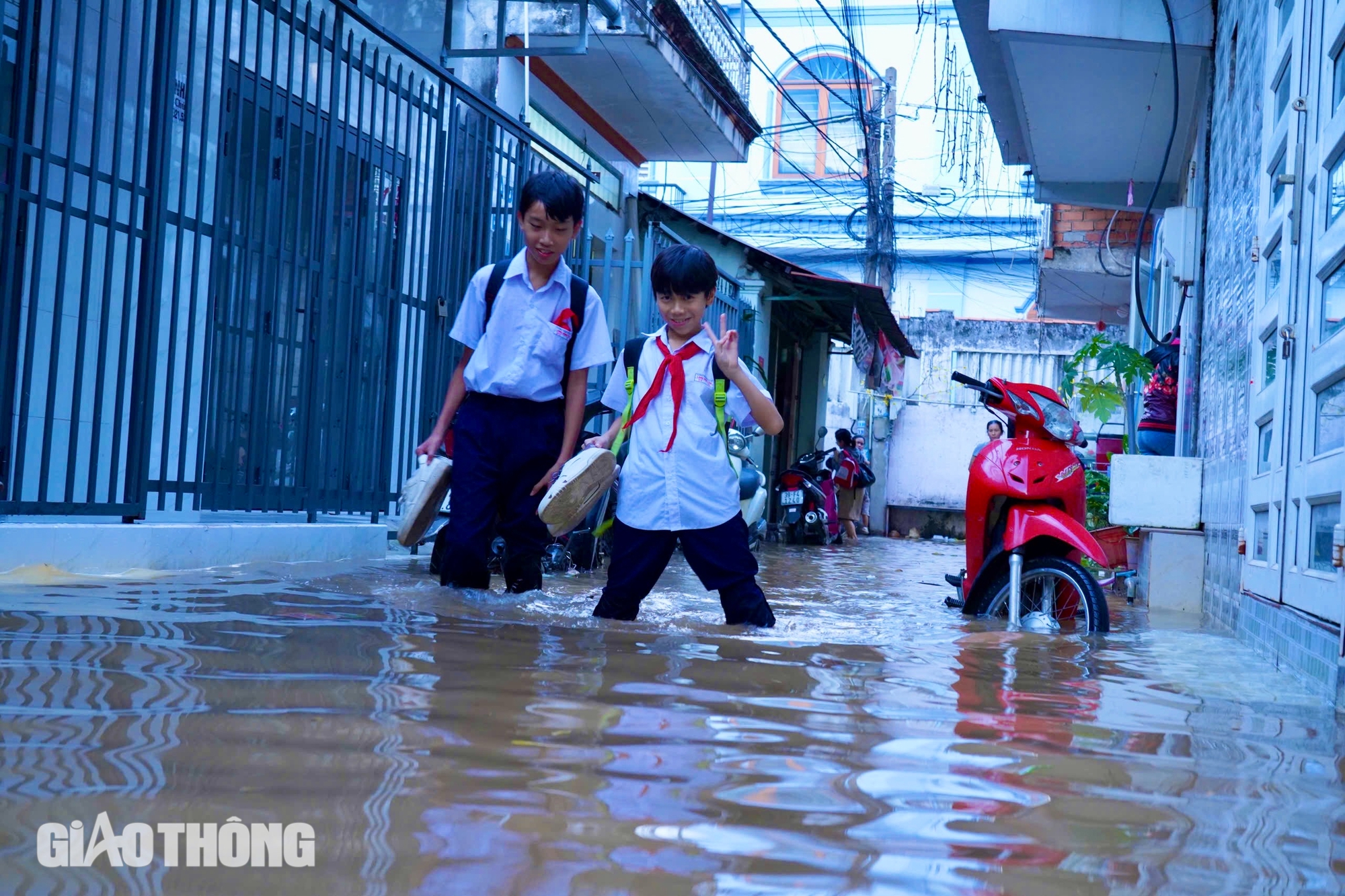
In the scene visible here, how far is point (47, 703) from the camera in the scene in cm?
195

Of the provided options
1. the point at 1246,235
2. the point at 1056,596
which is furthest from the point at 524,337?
the point at 1246,235

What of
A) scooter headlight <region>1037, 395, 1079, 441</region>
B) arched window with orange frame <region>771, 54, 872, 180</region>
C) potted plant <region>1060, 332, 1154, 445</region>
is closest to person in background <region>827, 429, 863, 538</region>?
potted plant <region>1060, 332, 1154, 445</region>

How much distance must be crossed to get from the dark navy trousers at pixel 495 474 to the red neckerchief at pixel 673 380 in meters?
0.43

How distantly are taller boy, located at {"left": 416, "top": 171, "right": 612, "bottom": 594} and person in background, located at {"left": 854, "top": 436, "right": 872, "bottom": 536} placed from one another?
1317cm

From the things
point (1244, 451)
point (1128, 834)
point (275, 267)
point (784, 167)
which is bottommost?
point (1128, 834)

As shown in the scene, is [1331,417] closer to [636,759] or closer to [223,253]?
[636,759]

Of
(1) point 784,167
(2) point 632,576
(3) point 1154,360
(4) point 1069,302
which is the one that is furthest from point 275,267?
(1) point 784,167

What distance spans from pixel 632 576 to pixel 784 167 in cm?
2942

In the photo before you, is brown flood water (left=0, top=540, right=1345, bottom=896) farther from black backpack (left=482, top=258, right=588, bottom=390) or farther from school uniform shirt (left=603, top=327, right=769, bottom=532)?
black backpack (left=482, top=258, right=588, bottom=390)

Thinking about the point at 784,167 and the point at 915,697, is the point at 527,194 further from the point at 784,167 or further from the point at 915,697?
the point at 784,167

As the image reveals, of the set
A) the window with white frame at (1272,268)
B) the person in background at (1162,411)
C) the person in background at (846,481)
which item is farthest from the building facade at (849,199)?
the window with white frame at (1272,268)

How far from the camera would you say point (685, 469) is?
362cm

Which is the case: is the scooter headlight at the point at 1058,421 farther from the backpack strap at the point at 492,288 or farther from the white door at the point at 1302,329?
the backpack strap at the point at 492,288

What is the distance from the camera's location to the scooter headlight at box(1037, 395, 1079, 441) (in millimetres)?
4816
